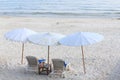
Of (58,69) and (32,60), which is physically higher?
(32,60)

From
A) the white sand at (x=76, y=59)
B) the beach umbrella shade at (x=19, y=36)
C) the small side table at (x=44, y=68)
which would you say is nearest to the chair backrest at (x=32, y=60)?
the small side table at (x=44, y=68)

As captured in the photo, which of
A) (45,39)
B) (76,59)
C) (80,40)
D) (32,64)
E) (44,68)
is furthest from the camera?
(76,59)

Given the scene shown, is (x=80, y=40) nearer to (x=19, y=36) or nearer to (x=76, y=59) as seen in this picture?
(x=19, y=36)

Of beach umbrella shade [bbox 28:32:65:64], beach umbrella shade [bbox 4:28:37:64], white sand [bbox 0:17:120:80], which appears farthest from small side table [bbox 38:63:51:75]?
beach umbrella shade [bbox 4:28:37:64]

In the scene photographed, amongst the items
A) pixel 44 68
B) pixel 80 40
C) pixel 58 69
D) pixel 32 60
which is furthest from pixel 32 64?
pixel 80 40

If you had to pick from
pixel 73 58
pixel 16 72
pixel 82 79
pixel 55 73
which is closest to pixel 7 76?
pixel 16 72

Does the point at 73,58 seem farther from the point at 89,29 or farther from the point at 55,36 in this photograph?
the point at 89,29

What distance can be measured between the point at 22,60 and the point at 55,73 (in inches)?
98.3

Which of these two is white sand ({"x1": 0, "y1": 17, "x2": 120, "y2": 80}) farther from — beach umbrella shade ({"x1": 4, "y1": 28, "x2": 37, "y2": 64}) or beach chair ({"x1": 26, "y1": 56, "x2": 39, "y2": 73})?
beach umbrella shade ({"x1": 4, "y1": 28, "x2": 37, "y2": 64})

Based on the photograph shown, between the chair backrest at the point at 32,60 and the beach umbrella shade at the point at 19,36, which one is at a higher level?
the beach umbrella shade at the point at 19,36

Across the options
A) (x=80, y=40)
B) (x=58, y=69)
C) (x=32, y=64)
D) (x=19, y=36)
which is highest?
(x=19, y=36)

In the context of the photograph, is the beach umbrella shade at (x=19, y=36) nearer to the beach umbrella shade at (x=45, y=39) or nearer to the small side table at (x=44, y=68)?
the beach umbrella shade at (x=45, y=39)

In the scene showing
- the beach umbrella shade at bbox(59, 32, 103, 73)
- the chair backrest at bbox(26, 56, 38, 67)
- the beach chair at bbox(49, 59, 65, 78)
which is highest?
the beach umbrella shade at bbox(59, 32, 103, 73)

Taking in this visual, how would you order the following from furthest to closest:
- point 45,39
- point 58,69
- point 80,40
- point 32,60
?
point 32,60
point 58,69
point 45,39
point 80,40
